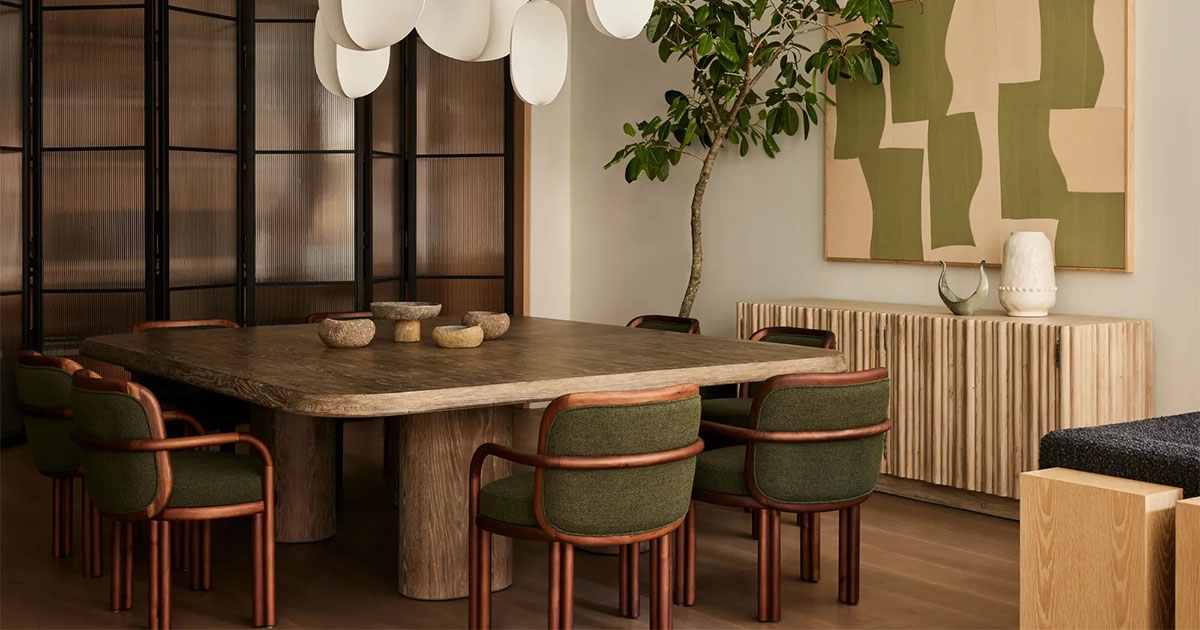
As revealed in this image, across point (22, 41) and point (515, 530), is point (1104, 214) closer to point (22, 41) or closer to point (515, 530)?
point (515, 530)

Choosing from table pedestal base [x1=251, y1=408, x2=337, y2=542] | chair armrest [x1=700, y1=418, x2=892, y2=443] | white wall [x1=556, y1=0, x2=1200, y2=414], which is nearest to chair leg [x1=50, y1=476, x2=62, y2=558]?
table pedestal base [x1=251, y1=408, x2=337, y2=542]

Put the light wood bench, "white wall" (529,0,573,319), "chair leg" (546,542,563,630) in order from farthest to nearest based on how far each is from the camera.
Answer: "white wall" (529,0,573,319)
"chair leg" (546,542,563,630)
the light wood bench

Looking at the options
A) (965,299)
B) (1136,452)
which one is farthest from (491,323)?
(1136,452)

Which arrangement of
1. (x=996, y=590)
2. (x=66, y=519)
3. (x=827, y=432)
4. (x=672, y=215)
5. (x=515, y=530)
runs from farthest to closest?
(x=672, y=215) < (x=66, y=519) < (x=996, y=590) < (x=827, y=432) < (x=515, y=530)

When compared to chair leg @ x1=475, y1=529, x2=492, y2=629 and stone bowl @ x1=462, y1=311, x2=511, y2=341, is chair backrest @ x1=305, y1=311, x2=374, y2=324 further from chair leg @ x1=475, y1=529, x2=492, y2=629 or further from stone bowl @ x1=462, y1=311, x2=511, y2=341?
chair leg @ x1=475, y1=529, x2=492, y2=629

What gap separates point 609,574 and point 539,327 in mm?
1336

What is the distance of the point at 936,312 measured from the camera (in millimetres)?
5113

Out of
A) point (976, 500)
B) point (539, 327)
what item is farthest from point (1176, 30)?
point (539, 327)

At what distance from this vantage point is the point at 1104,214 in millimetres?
4781

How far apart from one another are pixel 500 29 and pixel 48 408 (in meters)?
2.07

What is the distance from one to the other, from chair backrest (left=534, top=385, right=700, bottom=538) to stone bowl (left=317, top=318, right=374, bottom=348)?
144cm

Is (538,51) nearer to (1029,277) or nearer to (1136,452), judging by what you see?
(1029,277)

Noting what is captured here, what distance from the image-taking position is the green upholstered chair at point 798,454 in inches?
129

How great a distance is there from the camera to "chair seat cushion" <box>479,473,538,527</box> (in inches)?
118
